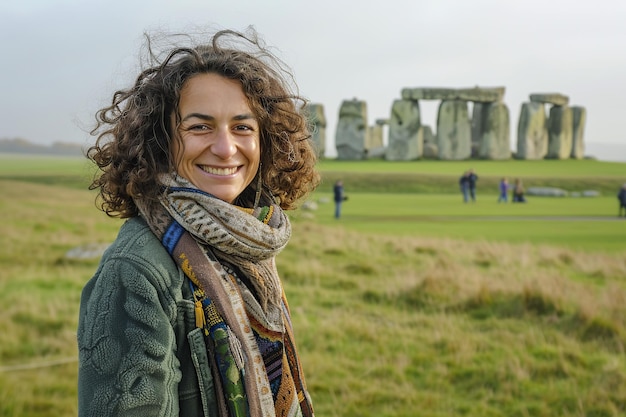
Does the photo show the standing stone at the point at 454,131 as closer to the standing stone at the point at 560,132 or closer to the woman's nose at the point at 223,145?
the standing stone at the point at 560,132

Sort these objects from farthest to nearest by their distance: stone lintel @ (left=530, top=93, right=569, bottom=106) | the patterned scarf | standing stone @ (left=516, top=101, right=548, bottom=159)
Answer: stone lintel @ (left=530, top=93, right=569, bottom=106)
standing stone @ (left=516, top=101, right=548, bottom=159)
the patterned scarf

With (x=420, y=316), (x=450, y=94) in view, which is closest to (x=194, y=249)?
(x=420, y=316)

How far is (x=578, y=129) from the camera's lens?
2980 centimetres

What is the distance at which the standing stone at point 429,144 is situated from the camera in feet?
96.3

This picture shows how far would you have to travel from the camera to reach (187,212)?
1.60 meters

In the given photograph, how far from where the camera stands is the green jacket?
4.70 feet

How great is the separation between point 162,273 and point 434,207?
16075mm

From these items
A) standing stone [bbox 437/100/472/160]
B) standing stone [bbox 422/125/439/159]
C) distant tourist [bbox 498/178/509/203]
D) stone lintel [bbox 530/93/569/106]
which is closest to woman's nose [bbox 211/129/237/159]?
distant tourist [bbox 498/178/509/203]

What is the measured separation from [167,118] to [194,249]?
368 mm

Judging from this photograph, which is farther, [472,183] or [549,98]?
[549,98]

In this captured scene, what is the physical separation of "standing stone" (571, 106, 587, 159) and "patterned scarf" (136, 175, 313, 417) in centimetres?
3044

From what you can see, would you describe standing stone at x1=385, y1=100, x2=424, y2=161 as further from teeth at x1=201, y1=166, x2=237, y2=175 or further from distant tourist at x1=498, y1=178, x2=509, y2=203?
teeth at x1=201, y1=166, x2=237, y2=175

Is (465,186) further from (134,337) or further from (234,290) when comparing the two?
(134,337)

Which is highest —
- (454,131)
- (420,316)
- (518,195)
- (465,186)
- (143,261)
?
(454,131)
